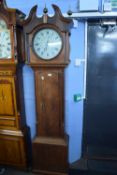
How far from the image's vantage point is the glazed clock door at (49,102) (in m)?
1.90

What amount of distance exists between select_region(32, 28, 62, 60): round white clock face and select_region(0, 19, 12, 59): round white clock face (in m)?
0.27

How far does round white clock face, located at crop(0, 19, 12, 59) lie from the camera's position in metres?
1.85

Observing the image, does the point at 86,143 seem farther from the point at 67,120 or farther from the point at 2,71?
the point at 2,71

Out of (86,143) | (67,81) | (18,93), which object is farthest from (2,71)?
(86,143)

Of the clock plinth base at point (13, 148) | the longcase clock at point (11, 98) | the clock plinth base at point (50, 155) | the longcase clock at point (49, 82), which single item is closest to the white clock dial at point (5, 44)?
the longcase clock at point (11, 98)

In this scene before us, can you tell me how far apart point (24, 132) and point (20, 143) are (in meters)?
0.13

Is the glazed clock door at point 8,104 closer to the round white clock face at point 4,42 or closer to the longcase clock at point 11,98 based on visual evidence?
the longcase clock at point 11,98

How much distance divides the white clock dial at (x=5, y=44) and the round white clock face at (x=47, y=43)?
265mm

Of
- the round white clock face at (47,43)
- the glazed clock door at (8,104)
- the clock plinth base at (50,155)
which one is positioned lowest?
the clock plinth base at (50,155)

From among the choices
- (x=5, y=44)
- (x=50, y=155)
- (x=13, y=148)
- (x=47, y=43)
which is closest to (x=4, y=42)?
(x=5, y=44)

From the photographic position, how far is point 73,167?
228 centimetres

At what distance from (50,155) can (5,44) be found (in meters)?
1.34

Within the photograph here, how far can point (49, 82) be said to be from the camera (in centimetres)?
191

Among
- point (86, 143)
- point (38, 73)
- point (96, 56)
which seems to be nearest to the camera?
point (38, 73)
